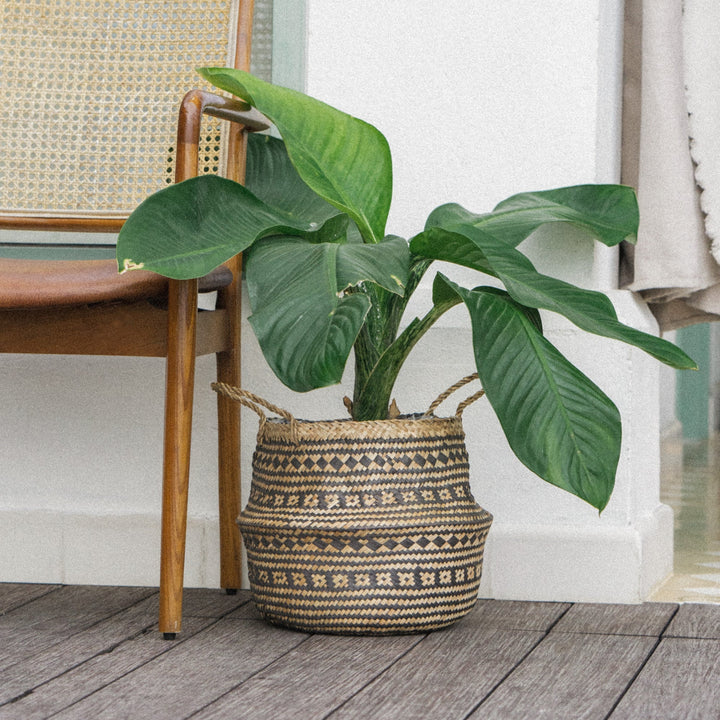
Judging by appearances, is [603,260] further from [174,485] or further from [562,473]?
[174,485]

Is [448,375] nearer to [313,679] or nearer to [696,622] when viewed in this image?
[696,622]

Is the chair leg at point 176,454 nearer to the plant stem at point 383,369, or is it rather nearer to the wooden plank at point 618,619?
the plant stem at point 383,369

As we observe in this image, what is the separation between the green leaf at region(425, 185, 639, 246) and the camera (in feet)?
4.57

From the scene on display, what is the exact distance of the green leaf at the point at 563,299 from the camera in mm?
1193

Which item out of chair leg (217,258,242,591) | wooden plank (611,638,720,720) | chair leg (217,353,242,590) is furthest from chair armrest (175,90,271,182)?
wooden plank (611,638,720,720)

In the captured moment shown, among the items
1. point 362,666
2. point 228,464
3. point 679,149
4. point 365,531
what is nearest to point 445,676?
point 362,666

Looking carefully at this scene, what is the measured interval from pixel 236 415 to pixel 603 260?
63cm

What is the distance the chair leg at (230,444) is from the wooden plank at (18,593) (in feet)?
0.98

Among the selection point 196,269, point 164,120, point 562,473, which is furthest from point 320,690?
point 164,120

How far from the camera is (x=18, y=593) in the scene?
1.65 metres

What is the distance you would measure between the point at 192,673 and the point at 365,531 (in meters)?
0.27

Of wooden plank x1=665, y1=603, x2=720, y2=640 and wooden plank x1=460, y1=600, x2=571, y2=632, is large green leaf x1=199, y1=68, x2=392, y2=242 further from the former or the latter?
wooden plank x1=665, y1=603, x2=720, y2=640

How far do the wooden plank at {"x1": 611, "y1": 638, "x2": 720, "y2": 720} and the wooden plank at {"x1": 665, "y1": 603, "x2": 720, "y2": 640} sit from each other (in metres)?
0.03

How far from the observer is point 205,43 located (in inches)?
65.8
